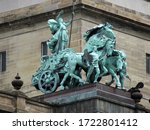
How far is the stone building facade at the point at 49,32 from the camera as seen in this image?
218ft

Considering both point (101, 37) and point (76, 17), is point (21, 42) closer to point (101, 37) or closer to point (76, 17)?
point (76, 17)

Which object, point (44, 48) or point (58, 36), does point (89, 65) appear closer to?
point (58, 36)

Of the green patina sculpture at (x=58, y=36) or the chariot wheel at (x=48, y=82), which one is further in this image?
the green patina sculpture at (x=58, y=36)

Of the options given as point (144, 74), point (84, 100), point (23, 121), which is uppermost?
point (144, 74)

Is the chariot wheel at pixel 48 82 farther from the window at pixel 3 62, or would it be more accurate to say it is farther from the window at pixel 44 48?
the window at pixel 3 62

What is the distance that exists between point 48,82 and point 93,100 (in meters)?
3.62

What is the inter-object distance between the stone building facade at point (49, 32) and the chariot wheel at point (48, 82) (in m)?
7.23


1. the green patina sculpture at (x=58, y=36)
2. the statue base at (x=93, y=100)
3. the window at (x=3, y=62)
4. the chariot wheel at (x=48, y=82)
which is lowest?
the statue base at (x=93, y=100)

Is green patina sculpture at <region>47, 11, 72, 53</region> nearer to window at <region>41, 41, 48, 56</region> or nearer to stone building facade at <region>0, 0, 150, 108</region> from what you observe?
stone building facade at <region>0, 0, 150, 108</region>

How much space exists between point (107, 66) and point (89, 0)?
29.1 ft

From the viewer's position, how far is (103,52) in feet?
189

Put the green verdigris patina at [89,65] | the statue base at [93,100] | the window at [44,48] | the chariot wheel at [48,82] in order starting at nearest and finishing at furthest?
1. the statue base at [93,100]
2. the green verdigris patina at [89,65]
3. the chariot wheel at [48,82]
4. the window at [44,48]

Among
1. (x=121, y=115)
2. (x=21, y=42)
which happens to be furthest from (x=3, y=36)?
(x=121, y=115)

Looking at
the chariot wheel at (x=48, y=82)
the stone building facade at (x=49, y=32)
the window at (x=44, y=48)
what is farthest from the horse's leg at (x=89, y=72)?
the window at (x=44, y=48)
